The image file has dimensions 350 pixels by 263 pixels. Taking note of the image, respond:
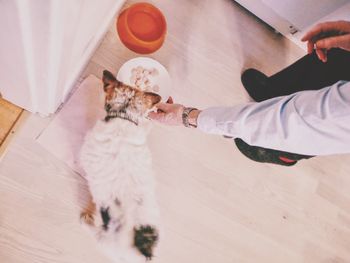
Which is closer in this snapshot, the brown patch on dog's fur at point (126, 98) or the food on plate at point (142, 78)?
the brown patch on dog's fur at point (126, 98)

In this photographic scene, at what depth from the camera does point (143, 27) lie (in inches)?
56.6

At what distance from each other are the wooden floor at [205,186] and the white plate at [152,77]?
0.08 m

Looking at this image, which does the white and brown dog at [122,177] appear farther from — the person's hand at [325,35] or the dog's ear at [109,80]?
the person's hand at [325,35]

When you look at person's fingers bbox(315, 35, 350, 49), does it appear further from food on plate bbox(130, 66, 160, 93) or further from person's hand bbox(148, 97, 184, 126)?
food on plate bbox(130, 66, 160, 93)

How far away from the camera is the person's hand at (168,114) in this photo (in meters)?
1.19

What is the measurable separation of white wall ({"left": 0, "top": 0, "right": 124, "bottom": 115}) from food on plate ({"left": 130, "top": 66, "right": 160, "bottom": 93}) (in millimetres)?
268

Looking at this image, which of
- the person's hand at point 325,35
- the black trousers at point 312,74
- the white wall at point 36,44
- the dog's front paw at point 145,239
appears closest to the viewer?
the white wall at point 36,44

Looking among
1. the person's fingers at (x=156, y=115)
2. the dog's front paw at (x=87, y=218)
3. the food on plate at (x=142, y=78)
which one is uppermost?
the person's fingers at (x=156, y=115)

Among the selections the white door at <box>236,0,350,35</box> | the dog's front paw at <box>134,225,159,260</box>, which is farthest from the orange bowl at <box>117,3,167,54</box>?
the dog's front paw at <box>134,225,159,260</box>

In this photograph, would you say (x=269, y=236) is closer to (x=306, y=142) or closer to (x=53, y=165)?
(x=306, y=142)

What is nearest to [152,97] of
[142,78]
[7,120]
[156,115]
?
[156,115]

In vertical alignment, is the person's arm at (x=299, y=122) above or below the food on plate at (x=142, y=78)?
above

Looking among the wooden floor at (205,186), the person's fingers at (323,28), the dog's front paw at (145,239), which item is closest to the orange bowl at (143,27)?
the wooden floor at (205,186)

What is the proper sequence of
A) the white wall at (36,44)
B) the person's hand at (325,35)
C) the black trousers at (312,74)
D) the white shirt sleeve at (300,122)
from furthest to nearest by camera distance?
the black trousers at (312,74)
the person's hand at (325,35)
the white shirt sleeve at (300,122)
the white wall at (36,44)
